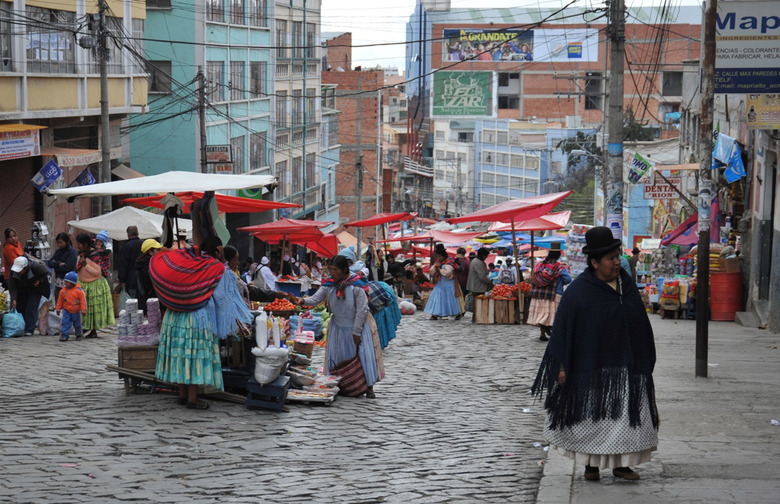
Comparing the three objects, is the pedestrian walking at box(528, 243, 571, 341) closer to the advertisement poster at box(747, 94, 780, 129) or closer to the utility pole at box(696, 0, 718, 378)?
the advertisement poster at box(747, 94, 780, 129)

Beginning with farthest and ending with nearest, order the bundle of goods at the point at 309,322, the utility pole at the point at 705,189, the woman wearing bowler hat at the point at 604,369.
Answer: the bundle of goods at the point at 309,322, the utility pole at the point at 705,189, the woman wearing bowler hat at the point at 604,369

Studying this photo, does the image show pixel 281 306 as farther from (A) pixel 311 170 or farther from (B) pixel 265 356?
(A) pixel 311 170

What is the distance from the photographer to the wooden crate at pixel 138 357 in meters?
10.3

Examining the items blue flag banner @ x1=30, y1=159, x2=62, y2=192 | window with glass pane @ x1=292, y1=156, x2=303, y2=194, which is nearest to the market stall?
blue flag banner @ x1=30, y1=159, x2=62, y2=192

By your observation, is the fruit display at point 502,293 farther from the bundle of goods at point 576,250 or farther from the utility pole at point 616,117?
the utility pole at point 616,117

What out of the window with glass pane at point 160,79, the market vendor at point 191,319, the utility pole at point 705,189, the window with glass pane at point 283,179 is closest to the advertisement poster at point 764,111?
the utility pole at point 705,189

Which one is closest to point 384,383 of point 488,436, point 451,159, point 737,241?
point 488,436

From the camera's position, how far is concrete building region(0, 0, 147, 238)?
2314cm

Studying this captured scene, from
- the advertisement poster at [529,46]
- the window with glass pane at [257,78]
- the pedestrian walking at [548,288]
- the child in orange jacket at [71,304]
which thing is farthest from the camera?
the advertisement poster at [529,46]

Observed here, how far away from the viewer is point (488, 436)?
31.1ft

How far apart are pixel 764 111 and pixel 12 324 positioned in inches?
458

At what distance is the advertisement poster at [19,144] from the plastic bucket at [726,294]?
14641 millimetres

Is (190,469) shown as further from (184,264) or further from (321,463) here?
(184,264)

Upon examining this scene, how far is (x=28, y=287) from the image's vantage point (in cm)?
1580
